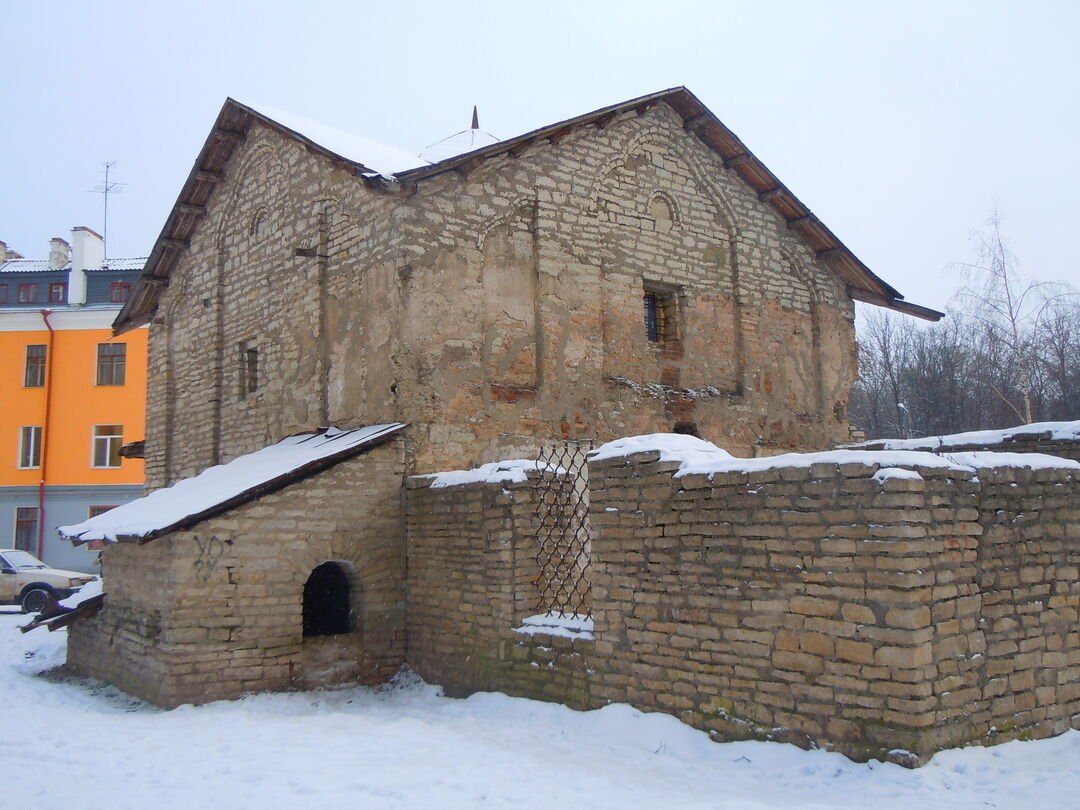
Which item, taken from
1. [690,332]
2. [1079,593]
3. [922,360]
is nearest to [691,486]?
[1079,593]

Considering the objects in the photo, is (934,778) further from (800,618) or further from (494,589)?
(494,589)

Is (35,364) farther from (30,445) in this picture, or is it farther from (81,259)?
(81,259)

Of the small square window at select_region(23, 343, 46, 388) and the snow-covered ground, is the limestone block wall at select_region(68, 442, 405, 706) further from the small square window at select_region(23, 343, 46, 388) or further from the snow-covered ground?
the small square window at select_region(23, 343, 46, 388)

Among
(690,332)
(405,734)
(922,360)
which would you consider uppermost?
(922,360)

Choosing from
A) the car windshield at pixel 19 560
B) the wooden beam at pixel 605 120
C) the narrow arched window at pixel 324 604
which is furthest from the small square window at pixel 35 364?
the wooden beam at pixel 605 120

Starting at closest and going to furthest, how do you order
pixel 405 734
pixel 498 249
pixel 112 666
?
pixel 405 734 → pixel 112 666 → pixel 498 249

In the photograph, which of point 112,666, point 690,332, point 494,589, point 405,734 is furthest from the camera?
point 690,332

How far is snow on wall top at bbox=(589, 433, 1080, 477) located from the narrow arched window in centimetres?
418

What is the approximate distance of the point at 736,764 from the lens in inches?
228

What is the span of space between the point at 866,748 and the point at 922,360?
3166 centimetres

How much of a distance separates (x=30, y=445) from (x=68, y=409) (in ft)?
5.22

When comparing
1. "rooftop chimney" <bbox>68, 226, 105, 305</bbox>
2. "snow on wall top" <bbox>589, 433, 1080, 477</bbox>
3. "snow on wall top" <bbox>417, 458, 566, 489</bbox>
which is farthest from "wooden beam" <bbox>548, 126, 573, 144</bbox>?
"rooftop chimney" <bbox>68, 226, 105, 305</bbox>

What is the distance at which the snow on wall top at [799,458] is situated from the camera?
554cm

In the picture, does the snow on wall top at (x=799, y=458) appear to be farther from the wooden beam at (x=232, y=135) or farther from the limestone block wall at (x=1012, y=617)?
the wooden beam at (x=232, y=135)
